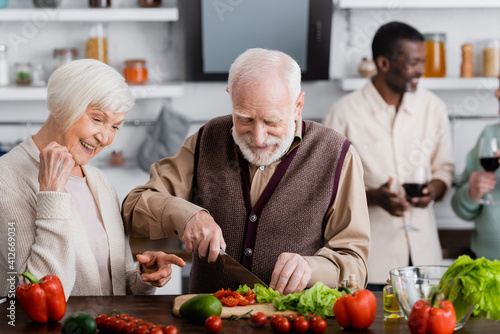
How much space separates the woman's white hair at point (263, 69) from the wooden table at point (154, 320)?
0.62 meters

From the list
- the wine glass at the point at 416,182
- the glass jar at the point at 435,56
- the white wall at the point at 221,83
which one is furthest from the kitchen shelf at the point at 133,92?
the wine glass at the point at 416,182

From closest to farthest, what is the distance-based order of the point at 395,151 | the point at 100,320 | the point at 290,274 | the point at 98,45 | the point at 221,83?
1. the point at 100,320
2. the point at 290,274
3. the point at 395,151
4. the point at 98,45
5. the point at 221,83

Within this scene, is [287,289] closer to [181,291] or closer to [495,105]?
[181,291]

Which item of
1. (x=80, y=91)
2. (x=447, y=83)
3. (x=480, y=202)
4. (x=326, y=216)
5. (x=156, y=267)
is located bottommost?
(x=480, y=202)

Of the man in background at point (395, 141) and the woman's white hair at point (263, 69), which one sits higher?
the woman's white hair at point (263, 69)

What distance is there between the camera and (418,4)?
3553 millimetres

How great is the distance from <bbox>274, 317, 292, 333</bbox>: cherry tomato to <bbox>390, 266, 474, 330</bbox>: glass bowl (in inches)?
9.8

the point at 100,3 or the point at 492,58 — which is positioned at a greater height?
the point at 100,3

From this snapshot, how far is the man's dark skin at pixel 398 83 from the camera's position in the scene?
2783mm

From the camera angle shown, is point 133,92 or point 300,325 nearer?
point 300,325

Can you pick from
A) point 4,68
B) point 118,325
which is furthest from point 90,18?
point 118,325

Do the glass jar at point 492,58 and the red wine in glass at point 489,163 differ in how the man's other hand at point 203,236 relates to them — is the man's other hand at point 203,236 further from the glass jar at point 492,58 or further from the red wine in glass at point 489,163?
the glass jar at point 492,58

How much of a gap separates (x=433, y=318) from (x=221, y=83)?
8.71ft

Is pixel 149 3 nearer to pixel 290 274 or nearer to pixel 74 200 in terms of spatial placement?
pixel 74 200
